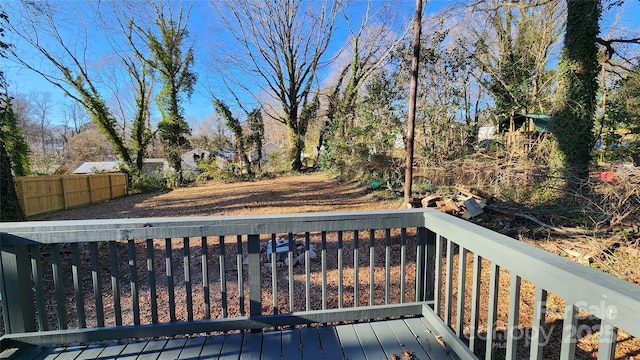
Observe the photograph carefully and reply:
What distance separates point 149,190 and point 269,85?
27.3ft

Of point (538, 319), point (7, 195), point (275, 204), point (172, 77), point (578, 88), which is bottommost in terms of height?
point (275, 204)

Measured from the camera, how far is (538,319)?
1085 millimetres

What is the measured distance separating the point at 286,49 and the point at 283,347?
15894 millimetres

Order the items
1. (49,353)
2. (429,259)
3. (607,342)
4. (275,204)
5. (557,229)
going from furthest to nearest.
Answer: (275,204)
(557,229)
(429,259)
(49,353)
(607,342)

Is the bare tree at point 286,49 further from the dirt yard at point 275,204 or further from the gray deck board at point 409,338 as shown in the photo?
the gray deck board at point 409,338

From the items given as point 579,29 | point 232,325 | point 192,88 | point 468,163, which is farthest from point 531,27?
point 192,88

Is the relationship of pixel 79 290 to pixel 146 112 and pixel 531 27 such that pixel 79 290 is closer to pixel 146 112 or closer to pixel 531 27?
pixel 531 27

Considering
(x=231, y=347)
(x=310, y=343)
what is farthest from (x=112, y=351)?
(x=310, y=343)

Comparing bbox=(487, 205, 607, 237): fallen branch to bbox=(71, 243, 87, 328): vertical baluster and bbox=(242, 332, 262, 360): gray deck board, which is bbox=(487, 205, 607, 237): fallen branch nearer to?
bbox=(242, 332, 262, 360): gray deck board

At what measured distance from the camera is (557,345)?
2459mm

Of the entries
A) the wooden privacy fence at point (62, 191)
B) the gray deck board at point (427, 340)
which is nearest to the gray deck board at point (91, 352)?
the gray deck board at point (427, 340)

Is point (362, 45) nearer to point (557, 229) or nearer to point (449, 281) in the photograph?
point (557, 229)

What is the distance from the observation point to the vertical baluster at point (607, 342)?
85cm

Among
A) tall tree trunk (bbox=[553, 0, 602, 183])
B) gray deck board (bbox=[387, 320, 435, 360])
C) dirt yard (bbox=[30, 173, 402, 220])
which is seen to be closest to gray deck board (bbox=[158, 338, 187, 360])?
gray deck board (bbox=[387, 320, 435, 360])
